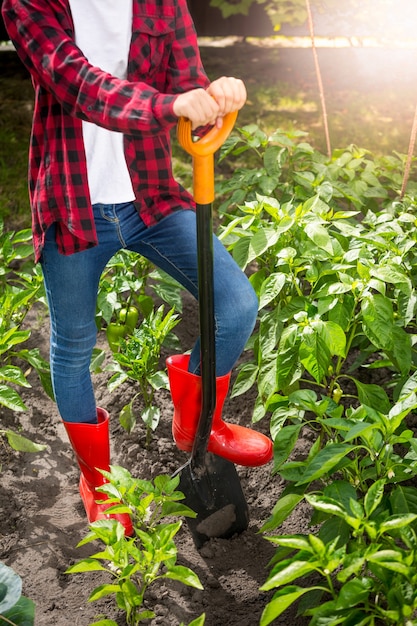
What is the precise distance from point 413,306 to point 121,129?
99cm

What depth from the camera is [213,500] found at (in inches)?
84.0

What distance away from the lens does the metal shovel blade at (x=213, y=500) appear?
84.0 inches

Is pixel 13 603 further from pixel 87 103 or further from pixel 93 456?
pixel 87 103

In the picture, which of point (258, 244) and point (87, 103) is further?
point (258, 244)

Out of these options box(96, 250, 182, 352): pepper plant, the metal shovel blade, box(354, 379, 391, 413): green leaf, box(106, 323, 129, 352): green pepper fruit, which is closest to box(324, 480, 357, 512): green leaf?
box(354, 379, 391, 413): green leaf

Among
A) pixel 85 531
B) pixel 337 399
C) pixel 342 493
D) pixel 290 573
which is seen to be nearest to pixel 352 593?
pixel 290 573

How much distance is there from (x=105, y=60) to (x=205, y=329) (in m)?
0.63

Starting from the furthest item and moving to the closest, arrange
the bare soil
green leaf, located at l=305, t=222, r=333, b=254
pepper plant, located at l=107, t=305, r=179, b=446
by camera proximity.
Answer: pepper plant, located at l=107, t=305, r=179, b=446 → green leaf, located at l=305, t=222, r=333, b=254 → the bare soil

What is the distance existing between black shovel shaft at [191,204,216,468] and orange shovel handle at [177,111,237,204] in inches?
1.3

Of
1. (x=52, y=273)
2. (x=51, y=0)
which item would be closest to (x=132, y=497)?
(x=52, y=273)

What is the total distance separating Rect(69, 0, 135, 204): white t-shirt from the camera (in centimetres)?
177

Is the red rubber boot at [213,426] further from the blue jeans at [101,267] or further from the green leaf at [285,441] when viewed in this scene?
the green leaf at [285,441]

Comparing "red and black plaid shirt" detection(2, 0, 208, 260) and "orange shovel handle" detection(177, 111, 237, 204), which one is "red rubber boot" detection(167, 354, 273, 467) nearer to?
"red and black plaid shirt" detection(2, 0, 208, 260)

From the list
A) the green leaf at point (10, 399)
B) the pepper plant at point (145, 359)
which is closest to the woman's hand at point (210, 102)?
the pepper plant at point (145, 359)
